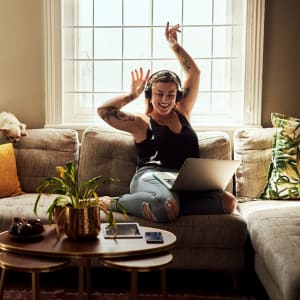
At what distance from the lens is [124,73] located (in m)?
4.35

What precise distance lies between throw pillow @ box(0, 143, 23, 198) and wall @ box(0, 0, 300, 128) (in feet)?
1.83

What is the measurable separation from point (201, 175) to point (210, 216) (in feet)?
0.84

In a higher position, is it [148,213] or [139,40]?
[139,40]

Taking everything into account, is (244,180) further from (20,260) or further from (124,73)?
(20,260)

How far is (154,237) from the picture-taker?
2547 mm

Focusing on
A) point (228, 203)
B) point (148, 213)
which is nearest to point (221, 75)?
point (228, 203)

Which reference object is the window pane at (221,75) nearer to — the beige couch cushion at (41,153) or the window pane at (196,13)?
the window pane at (196,13)

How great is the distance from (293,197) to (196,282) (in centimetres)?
82

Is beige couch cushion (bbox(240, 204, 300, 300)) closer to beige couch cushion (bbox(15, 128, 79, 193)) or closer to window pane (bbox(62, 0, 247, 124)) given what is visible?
window pane (bbox(62, 0, 247, 124))

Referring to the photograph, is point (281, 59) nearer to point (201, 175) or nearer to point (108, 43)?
point (108, 43)

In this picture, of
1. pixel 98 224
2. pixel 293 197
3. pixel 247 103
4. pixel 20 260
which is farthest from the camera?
pixel 247 103

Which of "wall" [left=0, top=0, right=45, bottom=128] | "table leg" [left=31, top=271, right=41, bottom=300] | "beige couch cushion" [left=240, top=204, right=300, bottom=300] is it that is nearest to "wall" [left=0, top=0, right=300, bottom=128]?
"wall" [left=0, top=0, right=45, bottom=128]

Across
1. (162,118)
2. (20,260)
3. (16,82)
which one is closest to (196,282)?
(162,118)

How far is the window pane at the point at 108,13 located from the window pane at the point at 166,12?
0.89 ft
